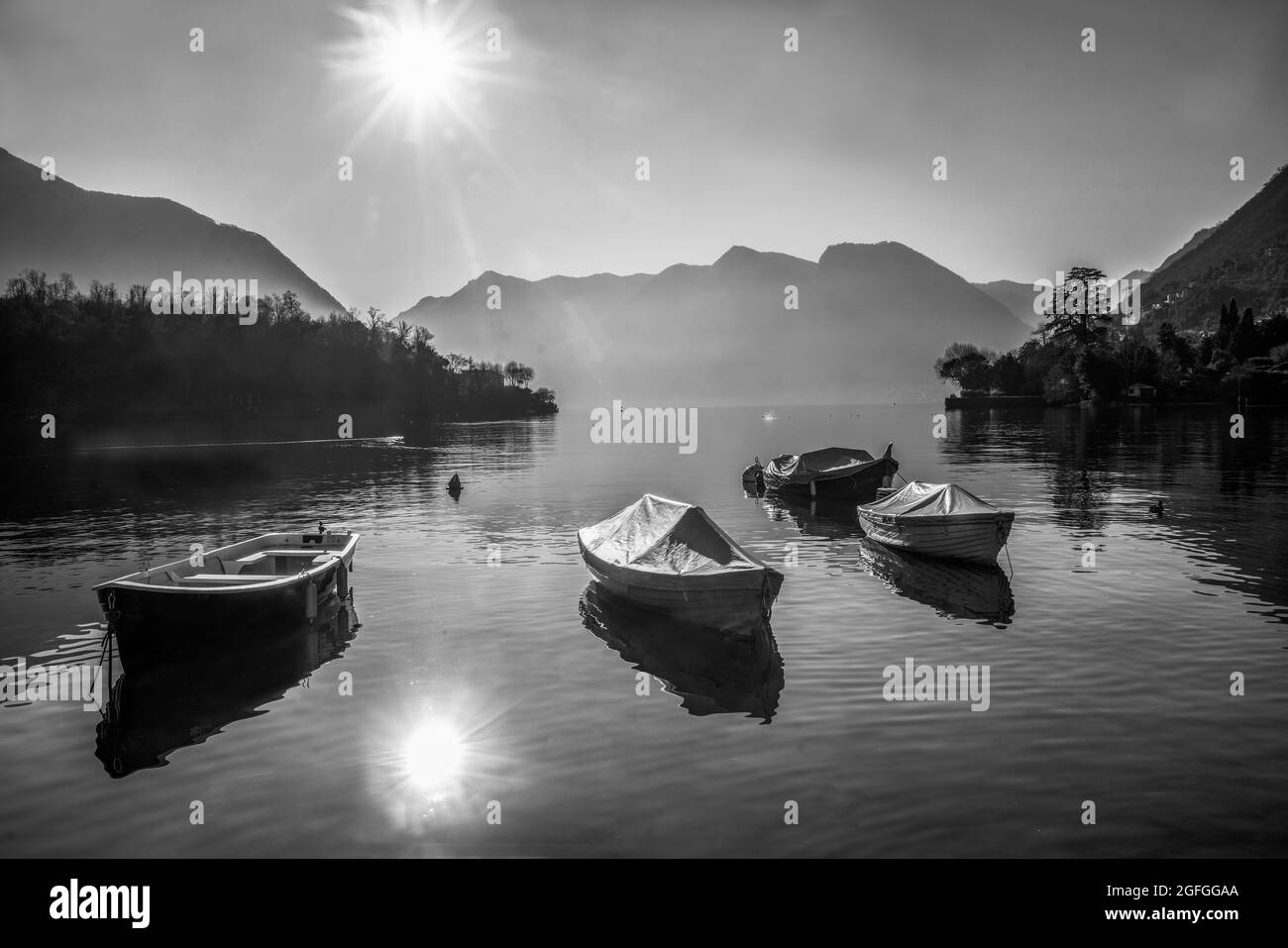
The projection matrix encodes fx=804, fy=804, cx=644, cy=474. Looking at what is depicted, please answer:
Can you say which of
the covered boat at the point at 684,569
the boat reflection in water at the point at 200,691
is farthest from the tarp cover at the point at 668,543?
the boat reflection in water at the point at 200,691

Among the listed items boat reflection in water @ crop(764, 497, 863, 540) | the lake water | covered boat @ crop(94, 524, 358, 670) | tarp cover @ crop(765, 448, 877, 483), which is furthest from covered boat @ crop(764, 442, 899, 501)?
covered boat @ crop(94, 524, 358, 670)

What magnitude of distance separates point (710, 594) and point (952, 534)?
1725 cm

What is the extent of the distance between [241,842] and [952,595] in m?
26.6

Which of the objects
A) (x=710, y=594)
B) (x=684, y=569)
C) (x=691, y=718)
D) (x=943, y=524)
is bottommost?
(x=691, y=718)

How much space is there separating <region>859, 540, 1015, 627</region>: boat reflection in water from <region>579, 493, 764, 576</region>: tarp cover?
29.8 feet

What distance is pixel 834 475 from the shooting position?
65312 millimetres

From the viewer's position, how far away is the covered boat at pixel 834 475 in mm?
65250

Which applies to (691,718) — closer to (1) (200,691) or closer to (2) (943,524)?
(1) (200,691)

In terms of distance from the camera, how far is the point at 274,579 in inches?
1015

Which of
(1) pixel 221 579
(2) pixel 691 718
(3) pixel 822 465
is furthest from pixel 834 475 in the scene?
(1) pixel 221 579

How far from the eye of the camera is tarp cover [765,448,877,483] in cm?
6538

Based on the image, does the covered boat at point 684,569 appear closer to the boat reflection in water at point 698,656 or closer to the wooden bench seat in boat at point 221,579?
the boat reflection in water at point 698,656

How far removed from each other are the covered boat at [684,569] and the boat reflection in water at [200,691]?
967 cm
